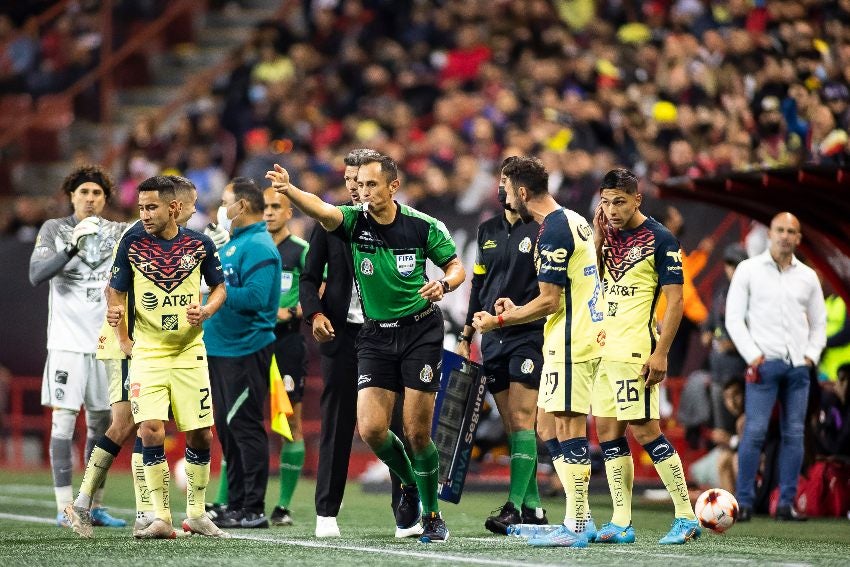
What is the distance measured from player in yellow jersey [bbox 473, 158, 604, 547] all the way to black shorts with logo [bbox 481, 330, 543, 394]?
3.16 feet

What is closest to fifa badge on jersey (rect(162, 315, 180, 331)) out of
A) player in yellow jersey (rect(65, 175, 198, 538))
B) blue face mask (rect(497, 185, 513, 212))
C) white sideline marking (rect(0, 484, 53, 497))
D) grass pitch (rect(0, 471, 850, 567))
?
player in yellow jersey (rect(65, 175, 198, 538))

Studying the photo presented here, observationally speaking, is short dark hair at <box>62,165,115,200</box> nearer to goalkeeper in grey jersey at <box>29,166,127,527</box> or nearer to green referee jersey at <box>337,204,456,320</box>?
goalkeeper in grey jersey at <box>29,166,127,527</box>

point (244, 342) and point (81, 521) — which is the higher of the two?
point (244, 342)

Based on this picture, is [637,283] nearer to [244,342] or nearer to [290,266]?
[244,342]

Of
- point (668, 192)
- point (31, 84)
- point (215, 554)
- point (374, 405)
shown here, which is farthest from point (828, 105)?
point (31, 84)

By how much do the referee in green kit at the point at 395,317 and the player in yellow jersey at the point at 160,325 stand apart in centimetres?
93

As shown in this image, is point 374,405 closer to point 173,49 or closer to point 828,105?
point 828,105

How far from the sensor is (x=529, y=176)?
8.87 m

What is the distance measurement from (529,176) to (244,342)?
8.26ft

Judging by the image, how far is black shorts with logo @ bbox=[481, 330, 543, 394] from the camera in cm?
970

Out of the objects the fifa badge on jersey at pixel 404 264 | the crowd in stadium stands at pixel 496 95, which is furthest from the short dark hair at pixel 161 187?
the crowd in stadium stands at pixel 496 95

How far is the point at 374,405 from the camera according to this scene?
341 inches

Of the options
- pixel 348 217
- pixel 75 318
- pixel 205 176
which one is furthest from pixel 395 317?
pixel 205 176

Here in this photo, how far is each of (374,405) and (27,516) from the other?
12.1ft
